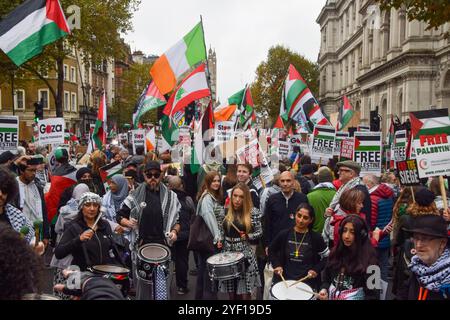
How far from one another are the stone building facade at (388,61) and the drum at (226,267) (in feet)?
34.5

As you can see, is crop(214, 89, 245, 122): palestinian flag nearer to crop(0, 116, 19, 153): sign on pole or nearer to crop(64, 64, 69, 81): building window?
crop(0, 116, 19, 153): sign on pole

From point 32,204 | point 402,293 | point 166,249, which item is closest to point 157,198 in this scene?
point 166,249

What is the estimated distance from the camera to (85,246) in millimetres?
4707

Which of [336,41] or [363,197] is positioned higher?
[336,41]

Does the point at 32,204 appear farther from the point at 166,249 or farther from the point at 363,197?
the point at 363,197

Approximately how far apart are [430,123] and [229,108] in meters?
Answer: 11.2

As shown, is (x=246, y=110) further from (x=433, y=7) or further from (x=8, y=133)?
(x=8, y=133)

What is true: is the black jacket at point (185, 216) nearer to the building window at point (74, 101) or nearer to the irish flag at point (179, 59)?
the irish flag at point (179, 59)

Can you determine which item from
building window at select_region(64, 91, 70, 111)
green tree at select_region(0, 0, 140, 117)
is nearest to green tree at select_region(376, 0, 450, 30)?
green tree at select_region(0, 0, 140, 117)

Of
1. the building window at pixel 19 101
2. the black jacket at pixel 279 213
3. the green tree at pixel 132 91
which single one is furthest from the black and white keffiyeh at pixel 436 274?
the green tree at pixel 132 91

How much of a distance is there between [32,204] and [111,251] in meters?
1.81

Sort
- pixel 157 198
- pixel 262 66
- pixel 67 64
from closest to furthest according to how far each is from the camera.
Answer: pixel 157 198 < pixel 67 64 < pixel 262 66

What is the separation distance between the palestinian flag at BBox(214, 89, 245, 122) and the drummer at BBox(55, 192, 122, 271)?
39.6ft

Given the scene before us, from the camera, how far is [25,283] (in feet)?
7.32
